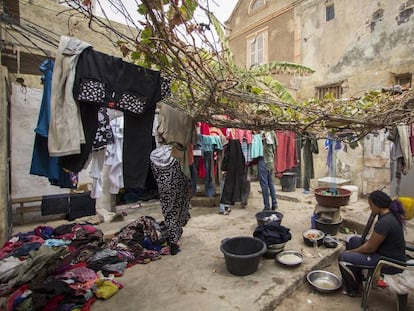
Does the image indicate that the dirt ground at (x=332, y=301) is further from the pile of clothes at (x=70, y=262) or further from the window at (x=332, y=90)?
the window at (x=332, y=90)

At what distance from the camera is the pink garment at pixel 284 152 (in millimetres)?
8141

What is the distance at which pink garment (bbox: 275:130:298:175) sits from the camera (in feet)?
26.7

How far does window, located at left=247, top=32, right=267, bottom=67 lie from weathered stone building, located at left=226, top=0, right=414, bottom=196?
84 millimetres

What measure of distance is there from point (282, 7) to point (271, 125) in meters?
9.49

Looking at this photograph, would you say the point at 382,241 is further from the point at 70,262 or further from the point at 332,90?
the point at 332,90

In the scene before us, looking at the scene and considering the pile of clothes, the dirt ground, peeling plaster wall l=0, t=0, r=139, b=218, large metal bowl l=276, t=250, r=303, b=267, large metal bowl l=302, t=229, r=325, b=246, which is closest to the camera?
the pile of clothes

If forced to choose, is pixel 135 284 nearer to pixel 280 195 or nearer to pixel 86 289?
pixel 86 289

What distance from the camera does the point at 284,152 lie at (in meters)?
8.18

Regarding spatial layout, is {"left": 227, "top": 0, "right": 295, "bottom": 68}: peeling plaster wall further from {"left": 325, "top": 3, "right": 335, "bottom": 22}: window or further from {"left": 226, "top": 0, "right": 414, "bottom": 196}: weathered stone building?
{"left": 325, "top": 3, "right": 335, "bottom": 22}: window

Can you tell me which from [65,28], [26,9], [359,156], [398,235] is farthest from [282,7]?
[398,235]

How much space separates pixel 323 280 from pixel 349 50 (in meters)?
8.04

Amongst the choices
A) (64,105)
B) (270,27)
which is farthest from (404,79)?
(64,105)

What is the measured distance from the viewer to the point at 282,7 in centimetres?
1085

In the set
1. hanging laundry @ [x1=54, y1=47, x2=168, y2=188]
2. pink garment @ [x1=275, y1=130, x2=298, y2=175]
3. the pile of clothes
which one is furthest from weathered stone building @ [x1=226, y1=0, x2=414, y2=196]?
hanging laundry @ [x1=54, y1=47, x2=168, y2=188]
